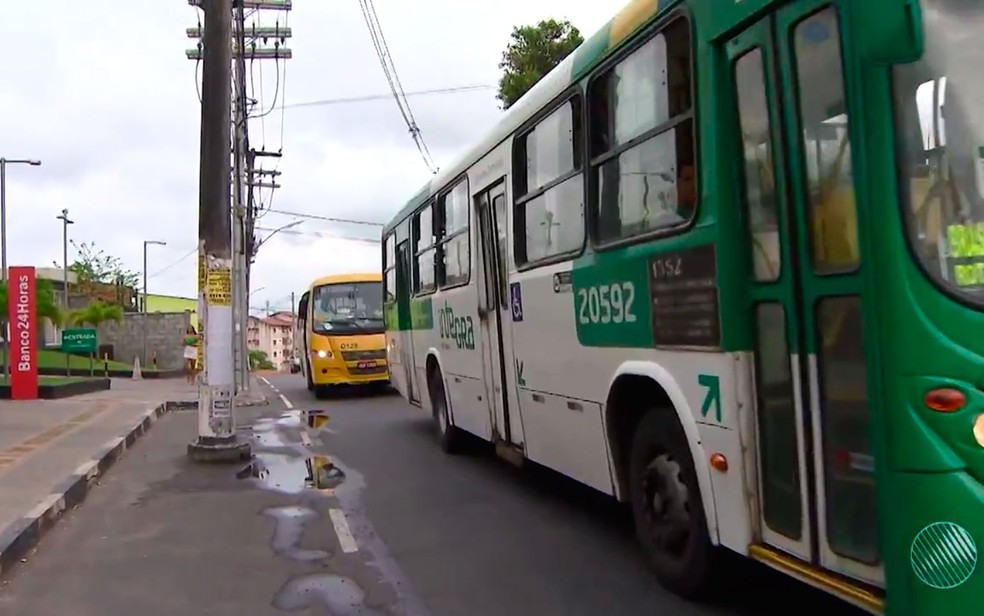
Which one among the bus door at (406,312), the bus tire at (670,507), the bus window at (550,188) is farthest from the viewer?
the bus door at (406,312)

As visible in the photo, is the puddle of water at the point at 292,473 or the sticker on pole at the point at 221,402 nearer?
the puddle of water at the point at 292,473

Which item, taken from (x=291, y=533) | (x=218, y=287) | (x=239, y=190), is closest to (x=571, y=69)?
(x=291, y=533)

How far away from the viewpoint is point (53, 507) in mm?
8164

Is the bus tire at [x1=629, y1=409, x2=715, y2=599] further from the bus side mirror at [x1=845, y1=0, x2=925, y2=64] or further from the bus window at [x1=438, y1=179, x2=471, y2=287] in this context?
the bus window at [x1=438, y1=179, x2=471, y2=287]

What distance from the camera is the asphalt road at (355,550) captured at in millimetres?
5652

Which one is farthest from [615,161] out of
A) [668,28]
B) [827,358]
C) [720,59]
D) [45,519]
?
[45,519]

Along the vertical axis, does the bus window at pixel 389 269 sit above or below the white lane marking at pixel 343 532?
above

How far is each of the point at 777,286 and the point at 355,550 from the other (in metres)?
3.80

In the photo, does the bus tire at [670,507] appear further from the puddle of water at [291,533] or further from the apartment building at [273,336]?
the apartment building at [273,336]

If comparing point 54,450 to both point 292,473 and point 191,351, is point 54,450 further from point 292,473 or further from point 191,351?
point 191,351

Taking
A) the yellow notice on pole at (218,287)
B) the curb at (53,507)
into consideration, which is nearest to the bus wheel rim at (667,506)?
the curb at (53,507)

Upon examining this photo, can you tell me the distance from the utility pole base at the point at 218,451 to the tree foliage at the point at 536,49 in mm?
10203

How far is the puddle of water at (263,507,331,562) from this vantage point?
685 centimetres

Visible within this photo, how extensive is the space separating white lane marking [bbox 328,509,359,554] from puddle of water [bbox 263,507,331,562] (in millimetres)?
153
